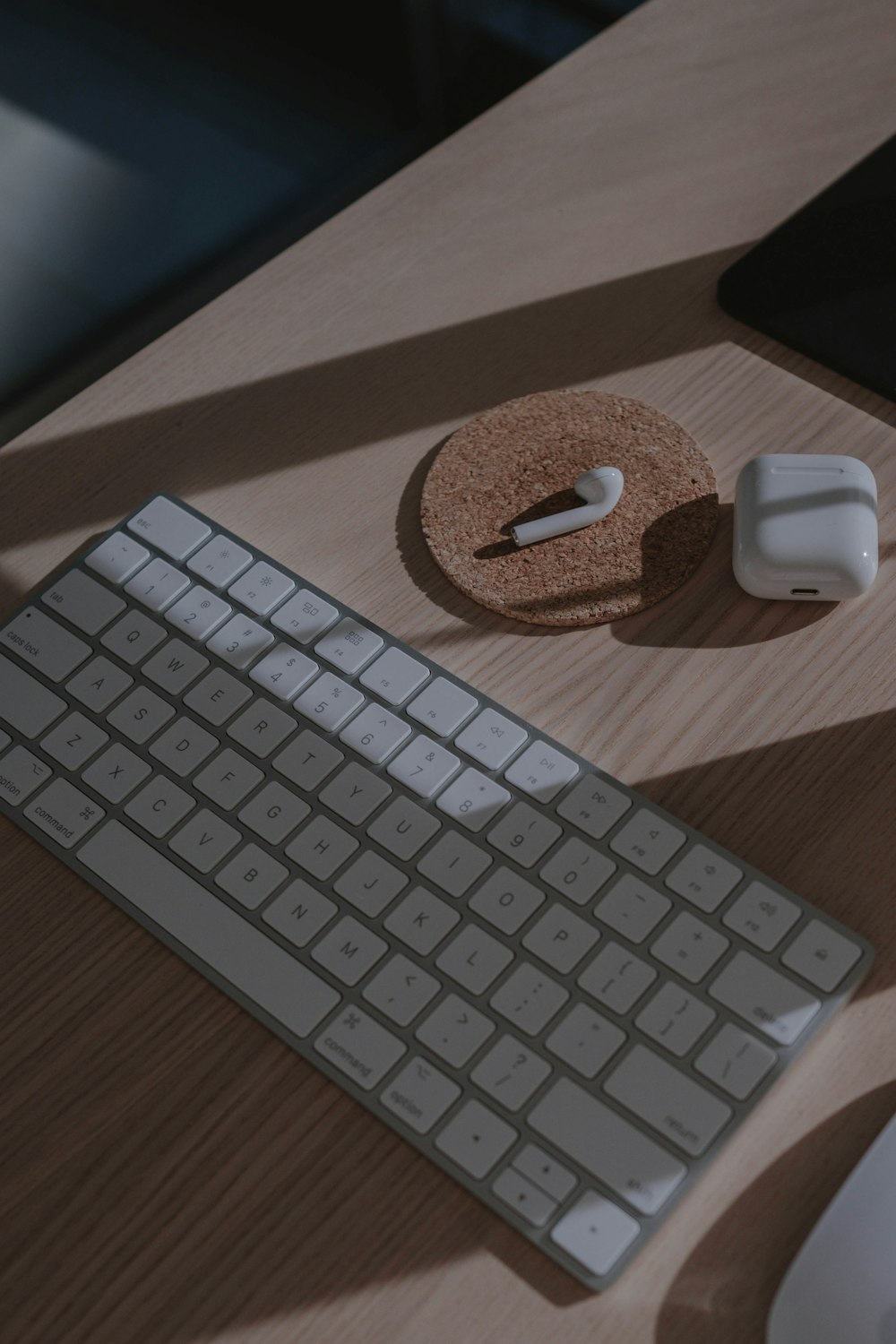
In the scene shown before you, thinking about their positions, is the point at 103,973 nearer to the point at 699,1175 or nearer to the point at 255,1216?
the point at 255,1216

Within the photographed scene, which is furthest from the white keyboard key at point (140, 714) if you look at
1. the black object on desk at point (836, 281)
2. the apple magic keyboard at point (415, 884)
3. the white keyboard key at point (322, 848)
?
the black object on desk at point (836, 281)

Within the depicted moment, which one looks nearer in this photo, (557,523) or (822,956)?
(822,956)

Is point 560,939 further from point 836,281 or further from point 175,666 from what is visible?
point 836,281

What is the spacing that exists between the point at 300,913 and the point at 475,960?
0.09m

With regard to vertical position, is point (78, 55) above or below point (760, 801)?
above

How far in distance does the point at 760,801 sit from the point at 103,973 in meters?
0.32

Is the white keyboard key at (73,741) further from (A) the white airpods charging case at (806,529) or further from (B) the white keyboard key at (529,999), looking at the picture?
(A) the white airpods charging case at (806,529)

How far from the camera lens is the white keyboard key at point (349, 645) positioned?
0.61 metres

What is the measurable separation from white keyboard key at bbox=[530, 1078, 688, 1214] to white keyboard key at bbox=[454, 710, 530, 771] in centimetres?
16

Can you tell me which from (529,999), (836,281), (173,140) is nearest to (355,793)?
(529,999)

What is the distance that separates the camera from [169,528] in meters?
0.67

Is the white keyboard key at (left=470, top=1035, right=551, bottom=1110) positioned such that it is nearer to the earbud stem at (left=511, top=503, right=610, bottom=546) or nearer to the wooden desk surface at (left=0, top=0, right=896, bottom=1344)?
the wooden desk surface at (left=0, top=0, right=896, bottom=1344)

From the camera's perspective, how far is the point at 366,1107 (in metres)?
0.49

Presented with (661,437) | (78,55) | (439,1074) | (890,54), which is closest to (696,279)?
(661,437)
